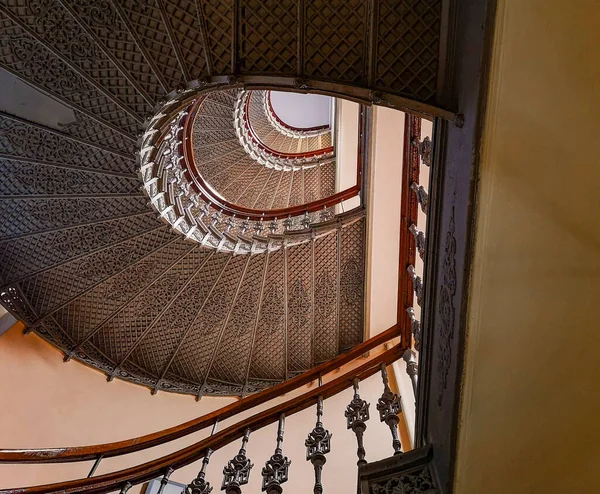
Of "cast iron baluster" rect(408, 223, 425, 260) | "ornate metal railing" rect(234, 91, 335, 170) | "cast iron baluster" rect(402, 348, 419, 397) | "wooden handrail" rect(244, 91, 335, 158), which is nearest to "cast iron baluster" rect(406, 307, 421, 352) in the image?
"cast iron baluster" rect(402, 348, 419, 397)

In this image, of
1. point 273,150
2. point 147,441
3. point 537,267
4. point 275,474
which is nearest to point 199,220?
point 147,441

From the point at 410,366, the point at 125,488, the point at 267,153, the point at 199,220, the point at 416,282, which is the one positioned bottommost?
the point at 125,488

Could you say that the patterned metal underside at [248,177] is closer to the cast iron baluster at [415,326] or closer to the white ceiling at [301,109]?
the white ceiling at [301,109]

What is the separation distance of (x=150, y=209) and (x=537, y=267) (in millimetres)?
3342

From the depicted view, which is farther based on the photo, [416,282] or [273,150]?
[273,150]

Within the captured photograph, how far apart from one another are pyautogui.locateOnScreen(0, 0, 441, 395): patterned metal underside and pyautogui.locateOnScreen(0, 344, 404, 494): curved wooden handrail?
179cm

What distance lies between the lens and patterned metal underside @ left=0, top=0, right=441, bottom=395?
7.71 ft

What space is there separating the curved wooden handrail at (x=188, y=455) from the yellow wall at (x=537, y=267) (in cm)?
125

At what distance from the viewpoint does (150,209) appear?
4113 millimetres

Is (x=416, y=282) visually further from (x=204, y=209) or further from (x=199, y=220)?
(x=204, y=209)

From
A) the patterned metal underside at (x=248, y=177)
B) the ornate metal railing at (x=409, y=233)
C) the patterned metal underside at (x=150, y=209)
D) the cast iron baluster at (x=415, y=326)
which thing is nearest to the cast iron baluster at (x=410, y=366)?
the ornate metal railing at (x=409, y=233)

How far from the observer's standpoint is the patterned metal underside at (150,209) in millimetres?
2350

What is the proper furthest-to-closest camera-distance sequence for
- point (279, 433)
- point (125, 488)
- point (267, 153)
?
point (267, 153) < point (279, 433) < point (125, 488)

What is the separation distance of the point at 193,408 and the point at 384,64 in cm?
402
